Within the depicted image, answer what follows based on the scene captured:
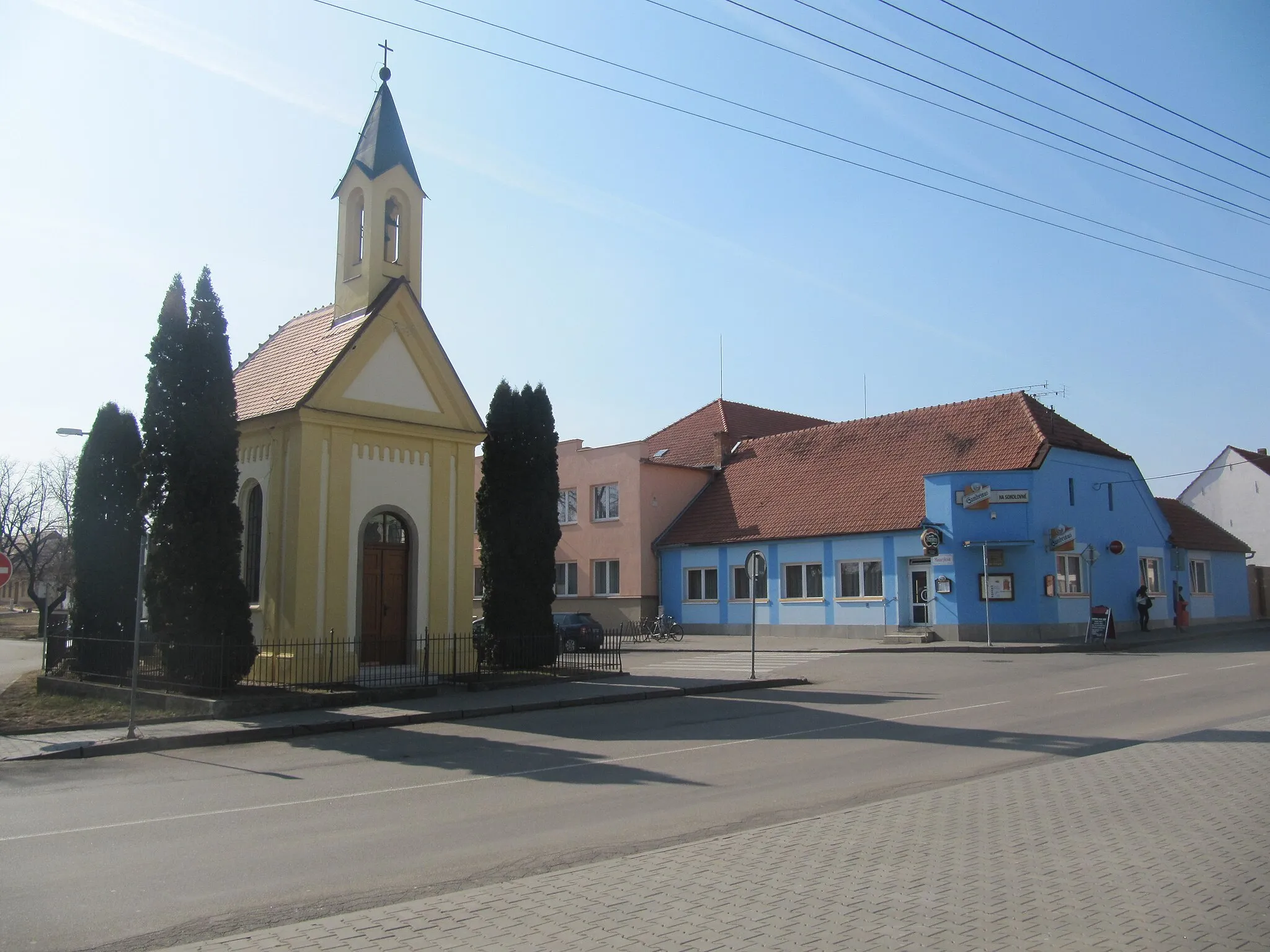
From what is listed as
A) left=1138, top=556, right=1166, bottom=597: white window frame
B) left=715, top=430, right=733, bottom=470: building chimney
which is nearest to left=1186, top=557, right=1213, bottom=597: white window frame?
left=1138, top=556, right=1166, bottom=597: white window frame

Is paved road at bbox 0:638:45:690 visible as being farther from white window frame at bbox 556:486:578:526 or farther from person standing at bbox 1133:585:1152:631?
person standing at bbox 1133:585:1152:631

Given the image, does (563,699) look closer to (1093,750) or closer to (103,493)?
(1093,750)

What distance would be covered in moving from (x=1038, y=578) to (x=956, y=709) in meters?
17.3

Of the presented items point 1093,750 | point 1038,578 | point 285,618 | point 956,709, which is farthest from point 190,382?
point 1038,578

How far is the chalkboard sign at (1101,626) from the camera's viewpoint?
2969 centimetres

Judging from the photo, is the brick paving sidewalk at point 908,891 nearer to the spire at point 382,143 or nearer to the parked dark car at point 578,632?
the spire at point 382,143

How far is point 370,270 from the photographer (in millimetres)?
21828

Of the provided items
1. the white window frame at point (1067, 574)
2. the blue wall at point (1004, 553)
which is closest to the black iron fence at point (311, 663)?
the blue wall at point (1004, 553)

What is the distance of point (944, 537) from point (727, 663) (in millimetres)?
9478

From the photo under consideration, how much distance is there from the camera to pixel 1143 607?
34281 millimetres

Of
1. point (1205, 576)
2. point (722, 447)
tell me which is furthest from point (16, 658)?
point (1205, 576)

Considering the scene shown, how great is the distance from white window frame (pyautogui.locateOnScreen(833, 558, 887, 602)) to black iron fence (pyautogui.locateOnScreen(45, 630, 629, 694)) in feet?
45.5

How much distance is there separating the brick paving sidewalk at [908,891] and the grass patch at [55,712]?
11.9m

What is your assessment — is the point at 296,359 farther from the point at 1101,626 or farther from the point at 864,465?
the point at 1101,626
